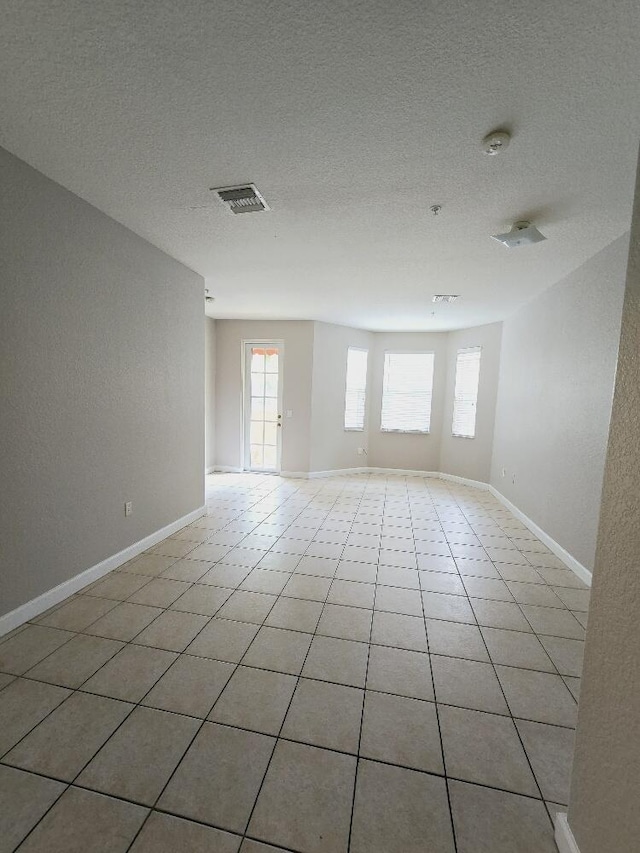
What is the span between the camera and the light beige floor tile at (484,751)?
139 cm

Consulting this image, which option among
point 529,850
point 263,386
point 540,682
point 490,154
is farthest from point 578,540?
point 263,386

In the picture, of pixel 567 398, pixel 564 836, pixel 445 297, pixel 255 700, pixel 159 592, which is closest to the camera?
pixel 564 836

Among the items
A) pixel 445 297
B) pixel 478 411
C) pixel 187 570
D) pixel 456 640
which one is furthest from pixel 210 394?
pixel 456 640

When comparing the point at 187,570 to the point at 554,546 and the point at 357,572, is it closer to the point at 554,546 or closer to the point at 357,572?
the point at 357,572

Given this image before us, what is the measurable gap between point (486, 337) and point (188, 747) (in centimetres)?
617

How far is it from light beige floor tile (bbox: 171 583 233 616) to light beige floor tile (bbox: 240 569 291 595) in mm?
161

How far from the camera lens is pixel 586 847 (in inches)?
41.7

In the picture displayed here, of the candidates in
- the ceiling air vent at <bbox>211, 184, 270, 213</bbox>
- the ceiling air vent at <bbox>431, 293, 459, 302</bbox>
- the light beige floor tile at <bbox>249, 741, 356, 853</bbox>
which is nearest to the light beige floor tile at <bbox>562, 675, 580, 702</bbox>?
the light beige floor tile at <bbox>249, 741, 356, 853</bbox>

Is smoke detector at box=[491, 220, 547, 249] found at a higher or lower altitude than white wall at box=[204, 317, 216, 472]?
higher

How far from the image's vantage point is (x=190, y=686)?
1.77 m

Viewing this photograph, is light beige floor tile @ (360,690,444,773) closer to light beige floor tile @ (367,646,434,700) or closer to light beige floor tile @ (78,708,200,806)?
light beige floor tile @ (367,646,434,700)

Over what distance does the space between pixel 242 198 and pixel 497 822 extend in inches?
126

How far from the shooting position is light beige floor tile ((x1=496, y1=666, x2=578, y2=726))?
5.49ft

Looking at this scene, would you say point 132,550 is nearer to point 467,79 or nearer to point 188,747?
point 188,747
